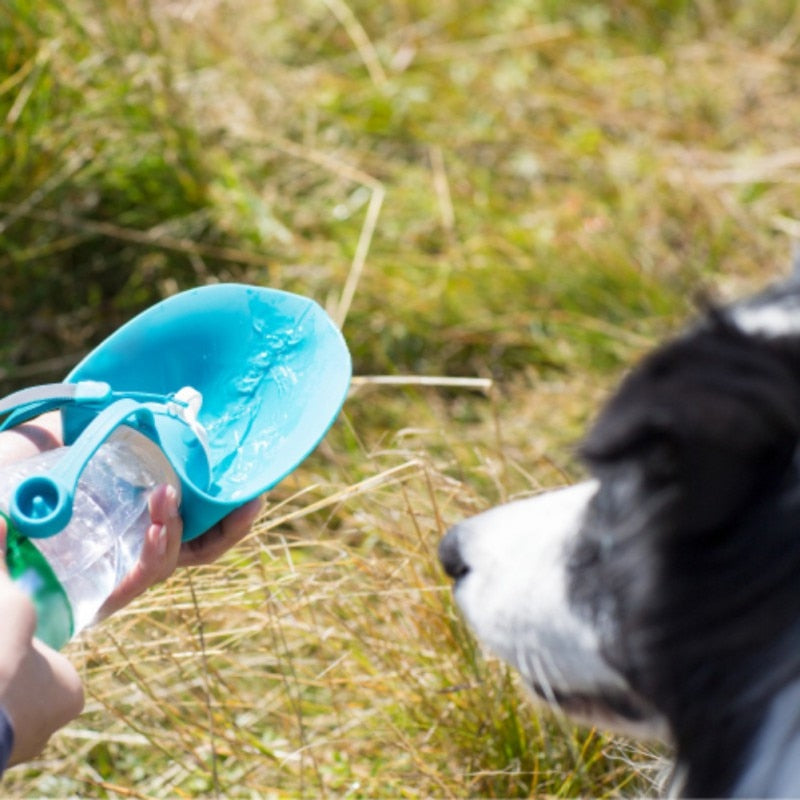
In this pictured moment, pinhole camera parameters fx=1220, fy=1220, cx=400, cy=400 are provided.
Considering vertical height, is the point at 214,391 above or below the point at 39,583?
below

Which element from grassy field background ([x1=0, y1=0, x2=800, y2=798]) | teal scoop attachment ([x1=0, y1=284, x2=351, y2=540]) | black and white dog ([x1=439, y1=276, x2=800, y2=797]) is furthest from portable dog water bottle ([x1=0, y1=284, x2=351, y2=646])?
black and white dog ([x1=439, y1=276, x2=800, y2=797])

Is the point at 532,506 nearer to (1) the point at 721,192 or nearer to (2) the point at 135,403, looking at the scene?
(2) the point at 135,403

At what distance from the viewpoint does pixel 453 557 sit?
1.24m

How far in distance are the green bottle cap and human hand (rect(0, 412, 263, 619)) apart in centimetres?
12

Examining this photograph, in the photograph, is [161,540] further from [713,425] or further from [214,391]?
[713,425]

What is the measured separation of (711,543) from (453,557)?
0.37 metres

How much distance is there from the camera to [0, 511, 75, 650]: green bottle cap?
1041 mm

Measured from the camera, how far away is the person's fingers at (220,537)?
131 centimetres

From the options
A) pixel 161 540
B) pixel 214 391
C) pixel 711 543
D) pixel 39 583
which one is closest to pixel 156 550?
pixel 161 540

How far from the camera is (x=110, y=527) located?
4.07 feet

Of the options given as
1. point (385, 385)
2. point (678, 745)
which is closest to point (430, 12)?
point (385, 385)

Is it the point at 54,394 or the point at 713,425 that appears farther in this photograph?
the point at 54,394

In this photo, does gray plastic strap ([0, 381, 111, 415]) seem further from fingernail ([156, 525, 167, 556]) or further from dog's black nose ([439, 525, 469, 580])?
dog's black nose ([439, 525, 469, 580])

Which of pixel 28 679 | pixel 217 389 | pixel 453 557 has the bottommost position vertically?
pixel 453 557
